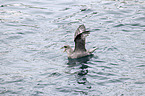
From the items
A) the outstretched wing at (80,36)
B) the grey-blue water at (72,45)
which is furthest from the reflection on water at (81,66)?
the outstretched wing at (80,36)

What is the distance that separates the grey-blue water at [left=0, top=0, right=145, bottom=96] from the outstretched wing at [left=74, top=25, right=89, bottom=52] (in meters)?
0.66

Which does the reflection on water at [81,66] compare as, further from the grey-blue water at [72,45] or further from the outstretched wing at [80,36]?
the outstretched wing at [80,36]

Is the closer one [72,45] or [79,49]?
[79,49]

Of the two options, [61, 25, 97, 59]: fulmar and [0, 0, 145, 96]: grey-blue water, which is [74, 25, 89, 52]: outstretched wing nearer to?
[61, 25, 97, 59]: fulmar

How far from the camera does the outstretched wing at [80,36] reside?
13.4 metres

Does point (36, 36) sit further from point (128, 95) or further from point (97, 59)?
point (128, 95)

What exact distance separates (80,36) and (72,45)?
96.1 inches

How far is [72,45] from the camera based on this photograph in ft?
52.5

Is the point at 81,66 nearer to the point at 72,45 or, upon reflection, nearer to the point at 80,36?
the point at 80,36

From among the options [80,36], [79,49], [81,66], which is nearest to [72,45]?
[79,49]

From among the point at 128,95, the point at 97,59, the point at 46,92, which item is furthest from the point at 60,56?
the point at 128,95

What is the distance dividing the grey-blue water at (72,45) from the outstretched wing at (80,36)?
2.17 ft

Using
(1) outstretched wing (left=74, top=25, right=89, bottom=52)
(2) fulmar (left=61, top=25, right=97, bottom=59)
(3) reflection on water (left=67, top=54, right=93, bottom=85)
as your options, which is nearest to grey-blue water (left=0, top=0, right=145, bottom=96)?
(3) reflection on water (left=67, top=54, right=93, bottom=85)

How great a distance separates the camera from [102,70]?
1257cm
